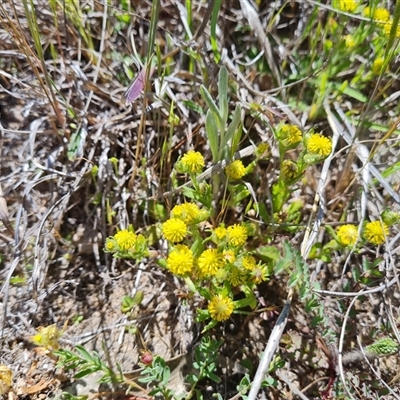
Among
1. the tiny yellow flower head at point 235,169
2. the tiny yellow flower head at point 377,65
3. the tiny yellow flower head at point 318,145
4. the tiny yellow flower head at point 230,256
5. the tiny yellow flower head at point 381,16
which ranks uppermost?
the tiny yellow flower head at point 381,16

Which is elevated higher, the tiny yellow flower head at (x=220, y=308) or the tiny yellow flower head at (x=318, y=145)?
the tiny yellow flower head at (x=318, y=145)

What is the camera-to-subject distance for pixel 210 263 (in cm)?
126

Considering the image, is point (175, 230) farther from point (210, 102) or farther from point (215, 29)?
point (215, 29)

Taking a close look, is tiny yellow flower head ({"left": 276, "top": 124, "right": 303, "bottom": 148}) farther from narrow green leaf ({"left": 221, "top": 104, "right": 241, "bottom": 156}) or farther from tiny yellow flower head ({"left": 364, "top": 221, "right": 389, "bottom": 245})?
tiny yellow flower head ({"left": 364, "top": 221, "right": 389, "bottom": 245})

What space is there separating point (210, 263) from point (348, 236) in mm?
412

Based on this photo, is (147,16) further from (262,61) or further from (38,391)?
(38,391)

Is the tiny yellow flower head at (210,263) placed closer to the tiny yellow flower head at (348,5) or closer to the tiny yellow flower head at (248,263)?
the tiny yellow flower head at (248,263)

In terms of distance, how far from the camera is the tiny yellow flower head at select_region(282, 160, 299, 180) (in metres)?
1.32

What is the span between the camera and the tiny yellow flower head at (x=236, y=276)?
1.28 meters

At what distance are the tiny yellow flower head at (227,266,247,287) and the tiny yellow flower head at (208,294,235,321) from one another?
0.05m

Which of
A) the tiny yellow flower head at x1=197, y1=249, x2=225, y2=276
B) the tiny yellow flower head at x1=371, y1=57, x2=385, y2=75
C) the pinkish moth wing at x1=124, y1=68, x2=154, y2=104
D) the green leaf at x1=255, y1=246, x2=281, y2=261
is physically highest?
the tiny yellow flower head at x1=371, y1=57, x2=385, y2=75

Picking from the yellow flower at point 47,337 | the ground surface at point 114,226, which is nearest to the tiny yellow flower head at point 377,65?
the ground surface at point 114,226

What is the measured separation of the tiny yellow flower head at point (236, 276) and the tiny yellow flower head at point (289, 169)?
12.0 inches

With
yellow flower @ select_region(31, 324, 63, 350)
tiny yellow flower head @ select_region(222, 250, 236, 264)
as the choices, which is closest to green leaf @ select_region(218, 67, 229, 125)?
tiny yellow flower head @ select_region(222, 250, 236, 264)
